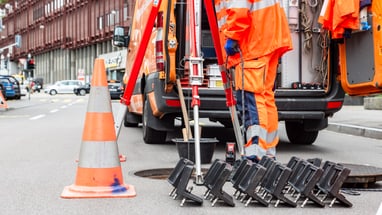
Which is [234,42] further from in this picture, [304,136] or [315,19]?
[304,136]

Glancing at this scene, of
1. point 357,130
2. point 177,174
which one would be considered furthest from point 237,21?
point 357,130

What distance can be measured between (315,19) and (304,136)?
2.04 metres

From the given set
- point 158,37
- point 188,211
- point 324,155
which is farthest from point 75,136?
point 188,211

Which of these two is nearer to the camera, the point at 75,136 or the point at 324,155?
the point at 324,155

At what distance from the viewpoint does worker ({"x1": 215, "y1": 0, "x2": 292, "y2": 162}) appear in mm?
5781

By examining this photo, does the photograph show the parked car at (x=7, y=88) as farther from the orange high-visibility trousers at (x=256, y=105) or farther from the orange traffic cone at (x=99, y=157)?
the orange traffic cone at (x=99, y=157)

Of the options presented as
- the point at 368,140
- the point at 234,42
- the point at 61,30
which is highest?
the point at 61,30

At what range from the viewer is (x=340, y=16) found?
5.94 m

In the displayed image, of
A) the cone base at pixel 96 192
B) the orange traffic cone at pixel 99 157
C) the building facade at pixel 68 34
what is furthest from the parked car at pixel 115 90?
the cone base at pixel 96 192

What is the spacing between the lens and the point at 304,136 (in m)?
10.2

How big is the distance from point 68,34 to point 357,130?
225 ft

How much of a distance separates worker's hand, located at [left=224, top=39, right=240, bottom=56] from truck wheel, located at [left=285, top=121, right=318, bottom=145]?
14.7 ft

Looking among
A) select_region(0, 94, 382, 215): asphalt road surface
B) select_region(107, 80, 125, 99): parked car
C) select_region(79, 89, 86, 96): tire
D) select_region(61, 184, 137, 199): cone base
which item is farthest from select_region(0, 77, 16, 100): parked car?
select_region(61, 184, 137, 199): cone base

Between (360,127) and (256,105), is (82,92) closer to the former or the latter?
(360,127)
